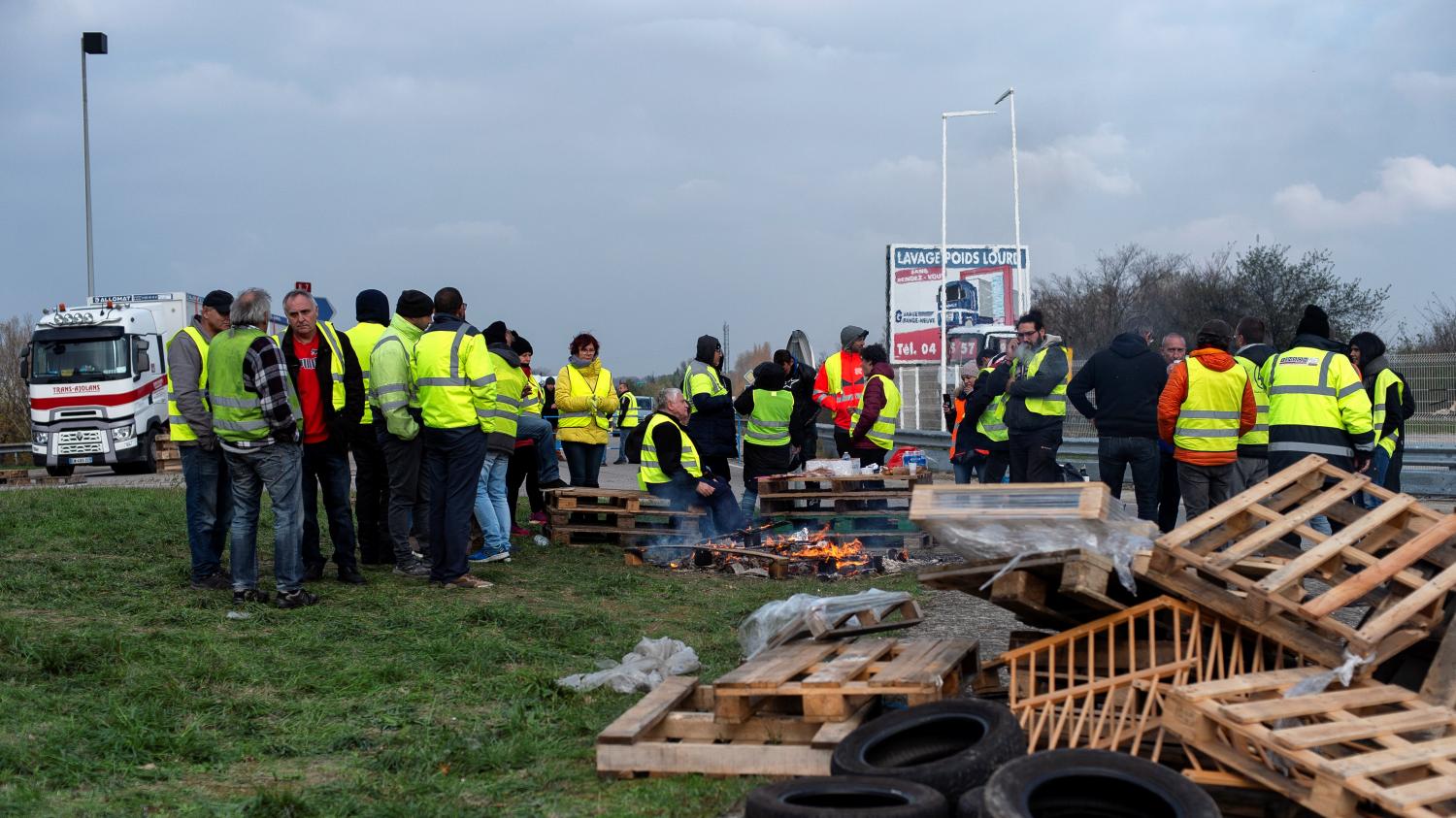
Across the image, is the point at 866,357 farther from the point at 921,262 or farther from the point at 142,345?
the point at 921,262

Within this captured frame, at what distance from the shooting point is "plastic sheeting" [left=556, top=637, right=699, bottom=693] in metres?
5.87

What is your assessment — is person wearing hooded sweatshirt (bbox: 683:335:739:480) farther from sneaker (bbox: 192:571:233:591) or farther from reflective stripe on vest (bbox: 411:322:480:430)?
sneaker (bbox: 192:571:233:591)

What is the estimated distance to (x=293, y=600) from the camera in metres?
7.49

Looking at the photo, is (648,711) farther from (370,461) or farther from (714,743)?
(370,461)

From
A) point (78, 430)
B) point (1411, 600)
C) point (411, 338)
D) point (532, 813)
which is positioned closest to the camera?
point (532, 813)

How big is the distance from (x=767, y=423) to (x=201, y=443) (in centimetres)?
511

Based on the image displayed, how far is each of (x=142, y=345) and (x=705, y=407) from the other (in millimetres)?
16317

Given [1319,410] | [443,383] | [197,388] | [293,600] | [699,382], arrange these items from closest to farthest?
1. [293,600]
2. [197,388]
3. [443,383]
4. [1319,410]
5. [699,382]

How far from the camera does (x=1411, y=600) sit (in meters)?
4.47

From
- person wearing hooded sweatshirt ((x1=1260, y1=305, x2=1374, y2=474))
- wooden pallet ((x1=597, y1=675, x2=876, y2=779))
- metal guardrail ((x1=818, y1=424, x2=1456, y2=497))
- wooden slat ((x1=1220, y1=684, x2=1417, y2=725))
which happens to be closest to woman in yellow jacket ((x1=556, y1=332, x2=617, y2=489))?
person wearing hooded sweatshirt ((x1=1260, y1=305, x2=1374, y2=474))

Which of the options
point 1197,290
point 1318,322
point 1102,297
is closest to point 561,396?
point 1318,322

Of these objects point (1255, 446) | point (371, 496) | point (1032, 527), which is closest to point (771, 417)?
point (371, 496)

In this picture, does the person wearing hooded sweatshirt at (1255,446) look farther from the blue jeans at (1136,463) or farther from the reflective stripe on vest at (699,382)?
the reflective stripe on vest at (699,382)

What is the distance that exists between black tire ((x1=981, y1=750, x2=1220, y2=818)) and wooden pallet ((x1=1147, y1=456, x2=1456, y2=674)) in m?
1.04
